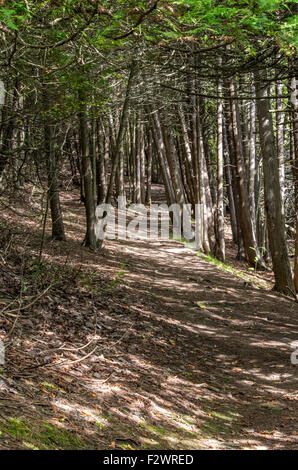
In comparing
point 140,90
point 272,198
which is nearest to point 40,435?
point 272,198

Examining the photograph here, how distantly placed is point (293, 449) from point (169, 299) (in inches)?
232

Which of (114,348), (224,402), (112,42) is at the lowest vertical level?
(224,402)

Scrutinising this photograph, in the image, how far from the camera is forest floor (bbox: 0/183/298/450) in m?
4.33

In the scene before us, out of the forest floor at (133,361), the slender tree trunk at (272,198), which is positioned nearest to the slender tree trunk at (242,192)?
the slender tree trunk at (272,198)

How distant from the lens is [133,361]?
6387 millimetres

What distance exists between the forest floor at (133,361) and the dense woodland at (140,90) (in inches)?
51.9

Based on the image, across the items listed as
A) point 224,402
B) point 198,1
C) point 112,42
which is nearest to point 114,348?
point 224,402

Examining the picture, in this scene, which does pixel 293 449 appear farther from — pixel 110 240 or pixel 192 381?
pixel 110 240

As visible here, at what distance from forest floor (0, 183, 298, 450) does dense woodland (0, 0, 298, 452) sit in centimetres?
132

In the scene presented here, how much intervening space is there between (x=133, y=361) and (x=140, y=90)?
10.1 meters

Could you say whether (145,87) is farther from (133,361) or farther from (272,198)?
(133,361)

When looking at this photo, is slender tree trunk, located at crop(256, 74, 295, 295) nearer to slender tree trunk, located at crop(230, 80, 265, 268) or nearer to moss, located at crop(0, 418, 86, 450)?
slender tree trunk, located at crop(230, 80, 265, 268)

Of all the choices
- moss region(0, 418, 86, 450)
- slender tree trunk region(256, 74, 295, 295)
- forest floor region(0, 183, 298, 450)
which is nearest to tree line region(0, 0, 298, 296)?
slender tree trunk region(256, 74, 295, 295)

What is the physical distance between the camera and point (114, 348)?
653 centimetres
